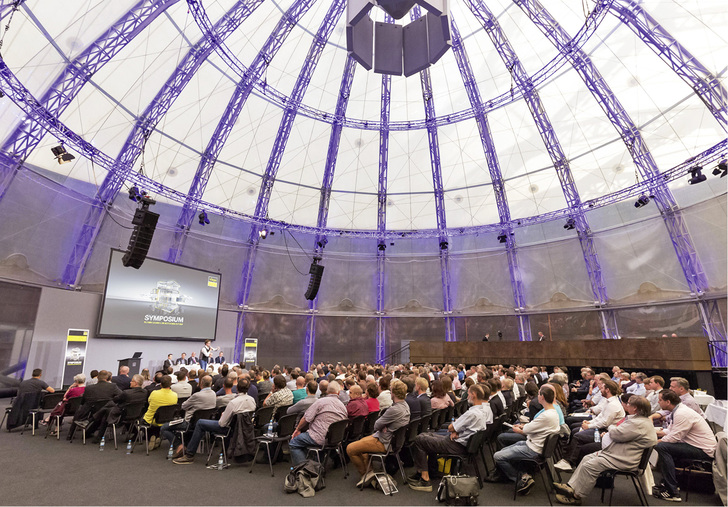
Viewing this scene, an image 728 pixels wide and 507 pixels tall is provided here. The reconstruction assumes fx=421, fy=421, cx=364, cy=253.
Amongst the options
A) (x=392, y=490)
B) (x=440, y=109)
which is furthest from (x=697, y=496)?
(x=440, y=109)

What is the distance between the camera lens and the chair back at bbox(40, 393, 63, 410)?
911 cm

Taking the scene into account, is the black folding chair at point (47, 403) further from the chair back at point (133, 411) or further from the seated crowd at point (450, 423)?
the chair back at point (133, 411)

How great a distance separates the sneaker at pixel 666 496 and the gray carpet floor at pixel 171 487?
0.14m

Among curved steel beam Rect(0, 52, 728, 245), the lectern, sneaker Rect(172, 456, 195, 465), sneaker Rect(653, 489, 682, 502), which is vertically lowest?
sneaker Rect(653, 489, 682, 502)

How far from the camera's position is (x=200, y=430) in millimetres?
6863

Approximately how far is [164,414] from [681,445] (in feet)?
25.6

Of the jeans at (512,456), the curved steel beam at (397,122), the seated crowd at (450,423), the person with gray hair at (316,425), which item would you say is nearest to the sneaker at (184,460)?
the seated crowd at (450,423)

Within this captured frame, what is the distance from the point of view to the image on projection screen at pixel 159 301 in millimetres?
16047

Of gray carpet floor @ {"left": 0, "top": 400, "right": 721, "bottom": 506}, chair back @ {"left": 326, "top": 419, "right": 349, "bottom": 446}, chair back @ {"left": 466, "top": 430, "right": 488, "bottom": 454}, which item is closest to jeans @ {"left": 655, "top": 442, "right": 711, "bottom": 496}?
gray carpet floor @ {"left": 0, "top": 400, "right": 721, "bottom": 506}

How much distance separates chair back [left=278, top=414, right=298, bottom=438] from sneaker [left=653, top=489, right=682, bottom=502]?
5.13 m

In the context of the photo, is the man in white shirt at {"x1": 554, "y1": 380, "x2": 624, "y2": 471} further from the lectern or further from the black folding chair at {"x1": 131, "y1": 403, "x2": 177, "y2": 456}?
the lectern

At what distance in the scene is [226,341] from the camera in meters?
20.9

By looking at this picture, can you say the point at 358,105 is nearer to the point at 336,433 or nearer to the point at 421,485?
the point at 336,433

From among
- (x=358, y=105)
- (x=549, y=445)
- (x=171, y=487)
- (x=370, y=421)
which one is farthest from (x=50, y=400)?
(x=358, y=105)
